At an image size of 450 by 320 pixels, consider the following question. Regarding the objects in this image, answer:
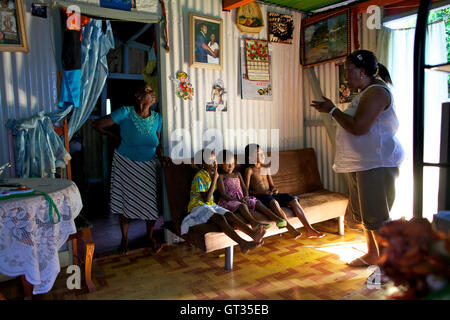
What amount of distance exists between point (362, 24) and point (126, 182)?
3341 millimetres

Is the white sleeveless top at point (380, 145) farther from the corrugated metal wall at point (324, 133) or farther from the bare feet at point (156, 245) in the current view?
the bare feet at point (156, 245)

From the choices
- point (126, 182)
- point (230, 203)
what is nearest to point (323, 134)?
point (230, 203)

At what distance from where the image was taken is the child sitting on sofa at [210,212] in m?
2.98

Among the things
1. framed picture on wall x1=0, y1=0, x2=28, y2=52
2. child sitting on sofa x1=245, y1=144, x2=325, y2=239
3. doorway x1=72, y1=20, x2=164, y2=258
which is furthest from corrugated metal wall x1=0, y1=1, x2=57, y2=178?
doorway x1=72, y1=20, x2=164, y2=258

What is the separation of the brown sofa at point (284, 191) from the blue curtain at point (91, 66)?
960 millimetres

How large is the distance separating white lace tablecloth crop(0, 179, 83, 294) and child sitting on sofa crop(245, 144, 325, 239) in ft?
6.65

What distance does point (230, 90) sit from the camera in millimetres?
4281

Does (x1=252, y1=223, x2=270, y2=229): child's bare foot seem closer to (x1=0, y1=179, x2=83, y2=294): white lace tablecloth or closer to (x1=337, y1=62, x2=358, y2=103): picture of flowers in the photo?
(x1=0, y1=179, x2=83, y2=294): white lace tablecloth

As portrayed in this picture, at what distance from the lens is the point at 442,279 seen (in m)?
0.72

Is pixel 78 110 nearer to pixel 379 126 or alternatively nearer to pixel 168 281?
pixel 168 281

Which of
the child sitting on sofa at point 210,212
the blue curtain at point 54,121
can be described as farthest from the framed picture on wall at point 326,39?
the blue curtain at point 54,121

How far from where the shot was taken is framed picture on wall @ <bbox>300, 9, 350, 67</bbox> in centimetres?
429

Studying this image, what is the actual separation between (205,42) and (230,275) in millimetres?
2533

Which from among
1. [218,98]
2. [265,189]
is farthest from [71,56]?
[265,189]
